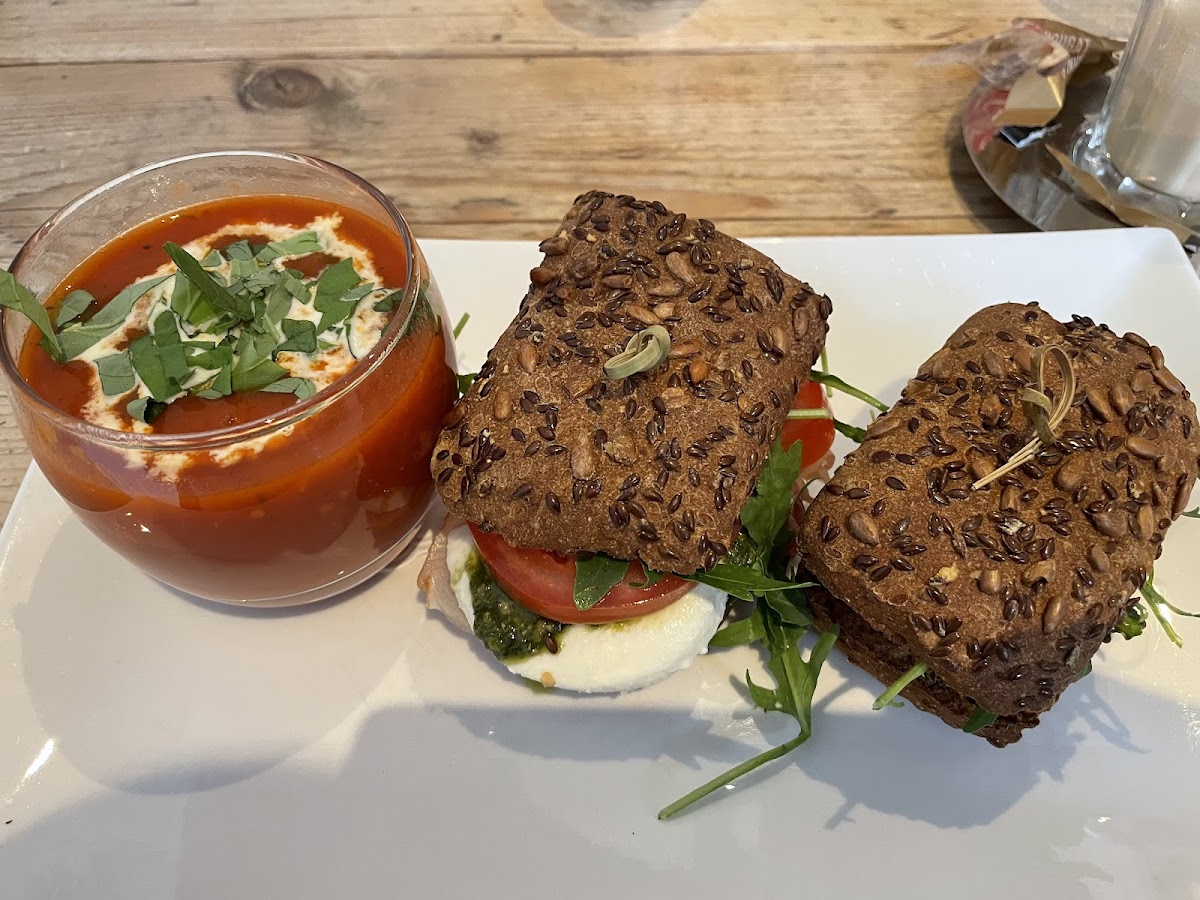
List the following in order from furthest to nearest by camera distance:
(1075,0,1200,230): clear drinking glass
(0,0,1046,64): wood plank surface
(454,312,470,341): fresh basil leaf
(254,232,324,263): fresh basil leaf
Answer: (0,0,1046,64): wood plank surface, (1075,0,1200,230): clear drinking glass, (454,312,470,341): fresh basil leaf, (254,232,324,263): fresh basil leaf

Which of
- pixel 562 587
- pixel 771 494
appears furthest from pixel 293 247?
pixel 771 494

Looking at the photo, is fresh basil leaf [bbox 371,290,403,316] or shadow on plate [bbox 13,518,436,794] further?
shadow on plate [bbox 13,518,436,794]

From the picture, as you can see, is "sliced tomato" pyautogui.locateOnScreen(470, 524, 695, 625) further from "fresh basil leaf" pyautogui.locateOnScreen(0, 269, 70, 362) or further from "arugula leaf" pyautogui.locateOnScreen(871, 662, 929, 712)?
"fresh basil leaf" pyautogui.locateOnScreen(0, 269, 70, 362)

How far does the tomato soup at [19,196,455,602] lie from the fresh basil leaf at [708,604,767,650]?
0.78m

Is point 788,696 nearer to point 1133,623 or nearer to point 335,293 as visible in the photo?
point 1133,623

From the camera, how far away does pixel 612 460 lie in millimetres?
1833

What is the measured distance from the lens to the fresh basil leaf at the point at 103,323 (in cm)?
184

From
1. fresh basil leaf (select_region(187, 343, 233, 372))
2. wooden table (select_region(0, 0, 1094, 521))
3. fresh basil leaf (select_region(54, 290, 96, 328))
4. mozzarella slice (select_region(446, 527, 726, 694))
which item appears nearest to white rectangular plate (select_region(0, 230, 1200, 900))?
mozzarella slice (select_region(446, 527, 726, 694))

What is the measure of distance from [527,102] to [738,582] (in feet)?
8.40

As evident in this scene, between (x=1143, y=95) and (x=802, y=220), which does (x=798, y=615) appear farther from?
(x=1143, y=95)

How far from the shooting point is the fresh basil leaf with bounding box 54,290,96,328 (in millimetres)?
1896

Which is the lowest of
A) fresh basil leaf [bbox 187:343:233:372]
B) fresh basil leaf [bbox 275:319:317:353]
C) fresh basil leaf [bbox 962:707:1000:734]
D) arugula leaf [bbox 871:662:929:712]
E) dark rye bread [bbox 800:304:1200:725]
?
fresh basil leaf [bbox 962:707:1000:734]

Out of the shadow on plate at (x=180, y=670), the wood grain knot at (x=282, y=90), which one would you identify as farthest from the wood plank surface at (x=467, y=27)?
the shadow on plate at (x=180, y=670)

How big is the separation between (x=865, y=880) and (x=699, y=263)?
138 cm
